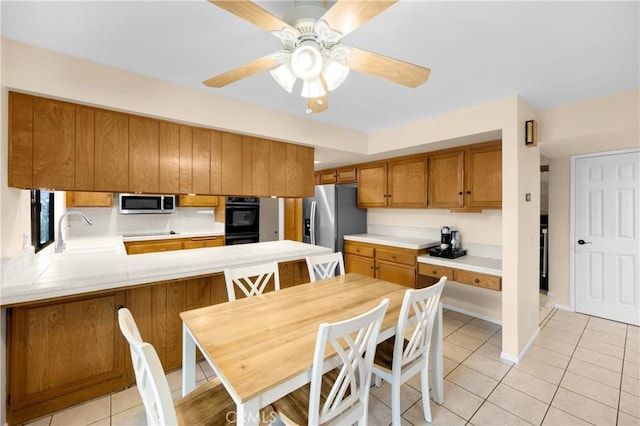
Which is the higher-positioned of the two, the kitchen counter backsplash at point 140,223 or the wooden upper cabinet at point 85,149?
the wooden upper cabinet at point 85,149

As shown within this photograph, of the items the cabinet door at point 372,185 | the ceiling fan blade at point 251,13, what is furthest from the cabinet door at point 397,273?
the ceiling fan blade at point 251,13

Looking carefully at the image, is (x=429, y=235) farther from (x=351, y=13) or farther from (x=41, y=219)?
(x=41, y=219)

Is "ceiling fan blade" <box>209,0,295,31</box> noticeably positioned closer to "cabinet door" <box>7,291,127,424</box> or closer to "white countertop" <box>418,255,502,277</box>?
"cabinet door" <box>7,291,127,424</box>

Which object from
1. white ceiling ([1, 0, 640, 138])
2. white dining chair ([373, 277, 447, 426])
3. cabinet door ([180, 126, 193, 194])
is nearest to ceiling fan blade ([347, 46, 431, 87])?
white ceiling ([1, 0, 640, 138])

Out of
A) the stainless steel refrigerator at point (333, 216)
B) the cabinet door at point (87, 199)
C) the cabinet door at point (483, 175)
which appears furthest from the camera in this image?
the stainless steel refrigerator at point (333, 216)

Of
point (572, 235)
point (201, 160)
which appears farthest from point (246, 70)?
point (572, 235)

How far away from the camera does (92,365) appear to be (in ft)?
6.18

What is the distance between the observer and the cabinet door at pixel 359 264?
3.98 metres

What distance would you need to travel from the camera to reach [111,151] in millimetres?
2051

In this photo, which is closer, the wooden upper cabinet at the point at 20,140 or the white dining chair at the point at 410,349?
the white dining chair at the point at 410,349

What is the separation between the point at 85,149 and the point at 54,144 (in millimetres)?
162

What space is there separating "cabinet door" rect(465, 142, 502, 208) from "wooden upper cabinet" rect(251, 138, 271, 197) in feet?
7.47

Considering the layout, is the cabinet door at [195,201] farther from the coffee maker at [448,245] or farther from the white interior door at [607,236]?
the white interior door at [607,236]

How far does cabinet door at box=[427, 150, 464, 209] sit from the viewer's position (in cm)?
313
